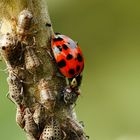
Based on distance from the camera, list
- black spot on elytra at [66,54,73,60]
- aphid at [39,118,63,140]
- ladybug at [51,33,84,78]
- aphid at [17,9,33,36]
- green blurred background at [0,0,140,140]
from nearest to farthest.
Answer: aphid at [17,9,33,36] → aphid at [39,118,63,140] → ladybug at [51,33,84,78] → black spot on elytra at [66,54,73,60] → green blurred background at [0,0,140,140]

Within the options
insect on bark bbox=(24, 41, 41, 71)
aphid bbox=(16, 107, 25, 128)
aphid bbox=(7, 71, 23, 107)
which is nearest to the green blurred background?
aphid bbox=(16, 107, 25, 128)

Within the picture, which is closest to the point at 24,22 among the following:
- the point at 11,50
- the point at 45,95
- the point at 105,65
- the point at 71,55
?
the point at 11,50

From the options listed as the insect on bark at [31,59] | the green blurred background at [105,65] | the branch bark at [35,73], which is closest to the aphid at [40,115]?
the branch bark at [35,73]

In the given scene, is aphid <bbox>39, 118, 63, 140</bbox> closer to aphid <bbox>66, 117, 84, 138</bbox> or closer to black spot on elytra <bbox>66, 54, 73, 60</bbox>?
aphid <bbox>66, 117, 84, 138</bbox>

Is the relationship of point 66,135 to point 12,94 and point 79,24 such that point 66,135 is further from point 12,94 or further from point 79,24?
point 79,24

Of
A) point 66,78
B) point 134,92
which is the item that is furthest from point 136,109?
point 66,78

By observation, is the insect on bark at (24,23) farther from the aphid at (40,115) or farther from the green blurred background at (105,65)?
the green blurred background at (105,65)

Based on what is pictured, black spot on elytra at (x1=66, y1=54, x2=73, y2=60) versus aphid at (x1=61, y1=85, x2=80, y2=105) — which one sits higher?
black spot on elytra at (x1=66, y1=54, x2=73, y2=60)
